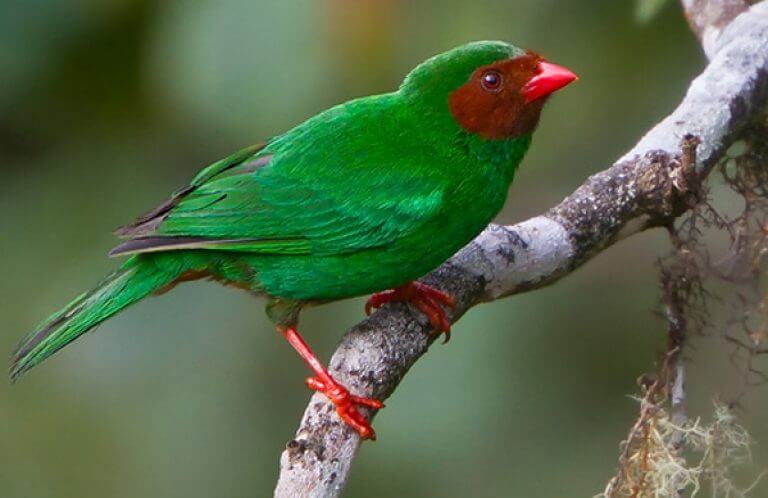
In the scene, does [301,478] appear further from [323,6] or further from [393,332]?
[323,6]

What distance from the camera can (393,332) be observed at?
348 cm

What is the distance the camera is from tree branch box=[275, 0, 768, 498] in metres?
3.42

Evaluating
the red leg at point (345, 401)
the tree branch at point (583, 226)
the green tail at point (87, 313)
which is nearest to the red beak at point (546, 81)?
the tree branch at point (583, 226)

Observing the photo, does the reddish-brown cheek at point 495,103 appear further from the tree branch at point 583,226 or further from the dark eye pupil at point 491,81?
the tree branch at point 583,226

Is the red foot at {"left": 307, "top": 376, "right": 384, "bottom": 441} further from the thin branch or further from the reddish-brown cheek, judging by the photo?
the thin branch

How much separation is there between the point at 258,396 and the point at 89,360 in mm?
547

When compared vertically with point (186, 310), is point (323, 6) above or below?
above

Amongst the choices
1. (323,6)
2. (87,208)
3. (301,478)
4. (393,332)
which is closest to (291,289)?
(393,332)

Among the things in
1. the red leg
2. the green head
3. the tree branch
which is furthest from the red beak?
the red leg

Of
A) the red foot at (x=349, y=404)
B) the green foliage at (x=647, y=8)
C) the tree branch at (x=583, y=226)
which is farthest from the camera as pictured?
the green foliage at (x=647, y=8)

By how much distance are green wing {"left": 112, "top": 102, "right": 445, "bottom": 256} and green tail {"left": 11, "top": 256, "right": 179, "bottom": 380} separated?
0.14 metres

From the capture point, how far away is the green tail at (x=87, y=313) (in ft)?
12.2

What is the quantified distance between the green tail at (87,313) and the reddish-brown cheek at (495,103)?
2.72 ft

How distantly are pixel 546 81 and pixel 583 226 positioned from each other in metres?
0.38
